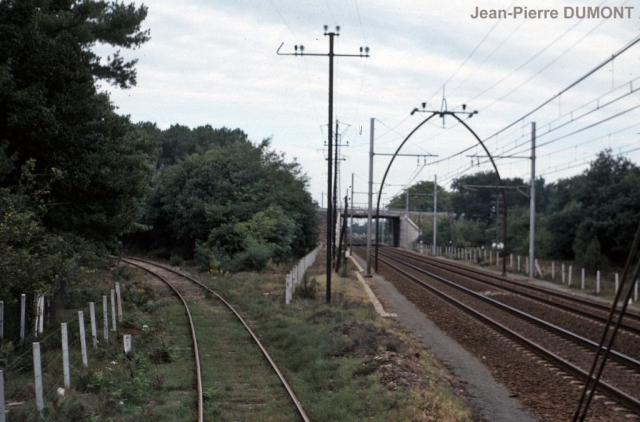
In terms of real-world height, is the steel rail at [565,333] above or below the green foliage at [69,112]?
Result: below

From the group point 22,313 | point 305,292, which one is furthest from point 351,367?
point 305,292

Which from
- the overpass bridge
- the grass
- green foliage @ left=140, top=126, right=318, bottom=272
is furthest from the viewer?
the overpass bridge

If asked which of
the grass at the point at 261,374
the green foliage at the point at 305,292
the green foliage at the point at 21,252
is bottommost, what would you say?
the grass at the point at 261,374

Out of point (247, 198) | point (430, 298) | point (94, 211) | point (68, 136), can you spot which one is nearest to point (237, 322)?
point (94, 211)

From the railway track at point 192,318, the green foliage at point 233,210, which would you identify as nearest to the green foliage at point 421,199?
the green foliage at point 233,210

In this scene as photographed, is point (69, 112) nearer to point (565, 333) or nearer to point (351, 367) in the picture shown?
point (351, 367)

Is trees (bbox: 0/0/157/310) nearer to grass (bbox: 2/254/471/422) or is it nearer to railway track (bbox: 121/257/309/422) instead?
grass (bbox: 2/254/471/422)

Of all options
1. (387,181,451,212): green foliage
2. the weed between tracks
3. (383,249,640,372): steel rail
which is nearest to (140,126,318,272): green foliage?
(383,249,640,372): steel rail

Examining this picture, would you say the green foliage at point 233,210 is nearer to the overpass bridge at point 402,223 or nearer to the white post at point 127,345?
the white post at point 127,345

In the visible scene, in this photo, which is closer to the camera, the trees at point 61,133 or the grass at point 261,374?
the grass at point 261,374

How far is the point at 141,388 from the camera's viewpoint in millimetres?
12844

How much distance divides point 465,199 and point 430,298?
319 feet

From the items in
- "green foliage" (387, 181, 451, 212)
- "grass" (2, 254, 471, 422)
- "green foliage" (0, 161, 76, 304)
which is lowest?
"grass" (2, 254, 471, 422)

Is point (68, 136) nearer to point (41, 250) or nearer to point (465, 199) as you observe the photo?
point (41, 250)
